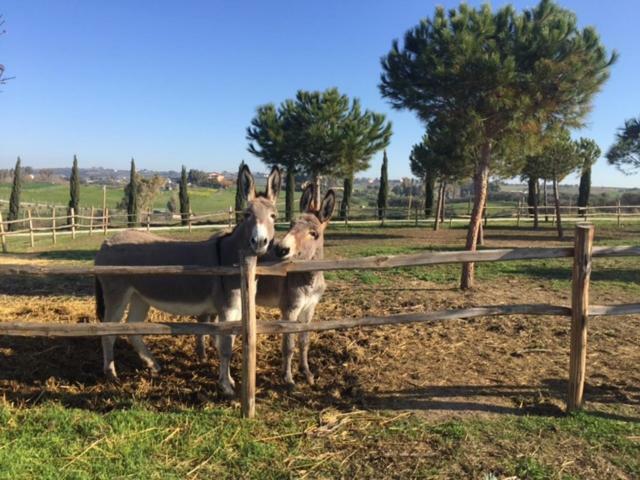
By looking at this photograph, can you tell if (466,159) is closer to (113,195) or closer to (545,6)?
(545,6)

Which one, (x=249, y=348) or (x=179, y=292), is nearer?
(x=249, y=348)

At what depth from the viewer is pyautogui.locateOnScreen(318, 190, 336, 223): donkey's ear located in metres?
5.23

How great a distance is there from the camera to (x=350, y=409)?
177 inches

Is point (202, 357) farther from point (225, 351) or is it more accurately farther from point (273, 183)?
point (273, 183)

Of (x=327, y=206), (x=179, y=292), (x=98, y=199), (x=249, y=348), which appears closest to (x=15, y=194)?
(x=98, y=199)

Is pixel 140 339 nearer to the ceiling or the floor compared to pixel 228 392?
nearer to the ceiling

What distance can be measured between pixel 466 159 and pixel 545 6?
51.3 ft

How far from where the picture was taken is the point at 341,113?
27766 mm

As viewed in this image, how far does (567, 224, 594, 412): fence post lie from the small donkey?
2.56 m

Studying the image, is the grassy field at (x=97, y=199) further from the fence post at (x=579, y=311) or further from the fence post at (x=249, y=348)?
the fence post at (x=579, y=311)

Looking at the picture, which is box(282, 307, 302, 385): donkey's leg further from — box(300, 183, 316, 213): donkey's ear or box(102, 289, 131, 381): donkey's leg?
box(102, 289, 131, 381): donkey's leg

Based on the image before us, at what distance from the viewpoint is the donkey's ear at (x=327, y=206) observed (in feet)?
17.2

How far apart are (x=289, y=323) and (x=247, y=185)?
5.27ft

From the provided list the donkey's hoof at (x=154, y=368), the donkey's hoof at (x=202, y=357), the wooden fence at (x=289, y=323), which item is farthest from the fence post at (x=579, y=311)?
the donkey's hoof at (x=154, y=368)
